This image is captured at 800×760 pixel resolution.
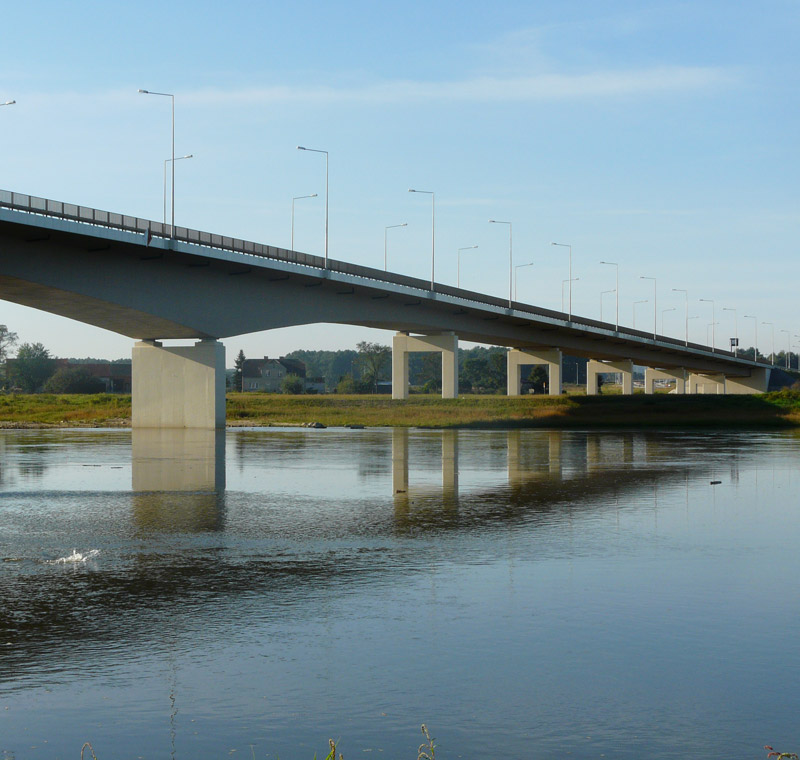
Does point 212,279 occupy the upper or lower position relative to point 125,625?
upper

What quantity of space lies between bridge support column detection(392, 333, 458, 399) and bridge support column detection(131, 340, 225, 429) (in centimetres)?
2633

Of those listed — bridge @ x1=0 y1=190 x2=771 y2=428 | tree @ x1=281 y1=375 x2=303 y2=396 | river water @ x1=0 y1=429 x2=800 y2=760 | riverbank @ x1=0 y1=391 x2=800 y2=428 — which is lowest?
river water @ x1=0 y1=429 x2=800 y2=760

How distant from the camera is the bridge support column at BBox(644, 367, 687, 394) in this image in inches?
5714

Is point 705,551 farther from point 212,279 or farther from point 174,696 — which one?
point 212,279

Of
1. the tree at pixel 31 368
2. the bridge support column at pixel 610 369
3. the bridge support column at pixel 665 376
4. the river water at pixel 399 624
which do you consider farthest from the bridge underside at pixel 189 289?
the tree at pixel 31 368

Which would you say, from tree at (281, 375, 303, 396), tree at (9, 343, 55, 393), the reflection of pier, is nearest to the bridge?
the reflection of pier

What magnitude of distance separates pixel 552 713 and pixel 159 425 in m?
54.1

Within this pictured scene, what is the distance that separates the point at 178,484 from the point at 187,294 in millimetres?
31914

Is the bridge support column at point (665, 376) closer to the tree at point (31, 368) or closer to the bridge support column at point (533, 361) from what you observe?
the bridge support column at point (533, 361)

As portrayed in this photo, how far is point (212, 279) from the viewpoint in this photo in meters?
54.8

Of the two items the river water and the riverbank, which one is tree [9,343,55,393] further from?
the river water

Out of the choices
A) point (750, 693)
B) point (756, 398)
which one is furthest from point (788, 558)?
point (756, 398)

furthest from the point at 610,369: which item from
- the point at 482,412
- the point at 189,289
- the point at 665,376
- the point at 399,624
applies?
the point at 399,624

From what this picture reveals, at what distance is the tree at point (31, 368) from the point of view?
179 metres
